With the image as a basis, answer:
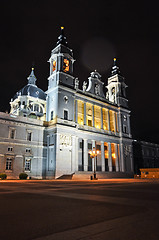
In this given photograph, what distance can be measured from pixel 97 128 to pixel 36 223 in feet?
147

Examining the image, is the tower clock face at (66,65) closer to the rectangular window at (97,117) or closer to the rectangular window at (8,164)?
the rectangular window at (97,117)

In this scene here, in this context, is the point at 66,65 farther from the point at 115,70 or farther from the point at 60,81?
the point at 115,70

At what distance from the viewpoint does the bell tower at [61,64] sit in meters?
43.3

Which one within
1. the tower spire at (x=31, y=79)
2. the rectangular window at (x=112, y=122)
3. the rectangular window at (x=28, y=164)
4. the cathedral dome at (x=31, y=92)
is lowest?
the rectangular window at (x=28, y=164)

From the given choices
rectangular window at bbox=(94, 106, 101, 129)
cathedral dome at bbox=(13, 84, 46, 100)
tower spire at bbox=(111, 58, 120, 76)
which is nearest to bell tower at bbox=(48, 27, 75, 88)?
cathedral dome at bbox=(13, 84, 46, 100)

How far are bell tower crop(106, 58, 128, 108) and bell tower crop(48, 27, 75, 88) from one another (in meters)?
18.4

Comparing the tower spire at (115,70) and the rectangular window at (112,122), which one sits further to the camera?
the tower spire at (115,70)

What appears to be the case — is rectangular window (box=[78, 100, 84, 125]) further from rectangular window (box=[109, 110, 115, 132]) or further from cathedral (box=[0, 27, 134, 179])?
rectangular window (box=[109, 110, 115, 132])

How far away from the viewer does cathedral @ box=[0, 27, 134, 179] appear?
121 ft

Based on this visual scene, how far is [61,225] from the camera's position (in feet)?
13.5

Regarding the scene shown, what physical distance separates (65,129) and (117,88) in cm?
2680

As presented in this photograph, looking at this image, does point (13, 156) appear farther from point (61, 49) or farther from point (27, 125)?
point (61, 49)

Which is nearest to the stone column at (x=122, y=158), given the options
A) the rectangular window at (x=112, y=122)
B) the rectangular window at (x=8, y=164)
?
the rectangular window at (x=112, y=122)

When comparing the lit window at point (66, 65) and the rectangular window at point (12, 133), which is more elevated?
the lit window at point (66, 65)
